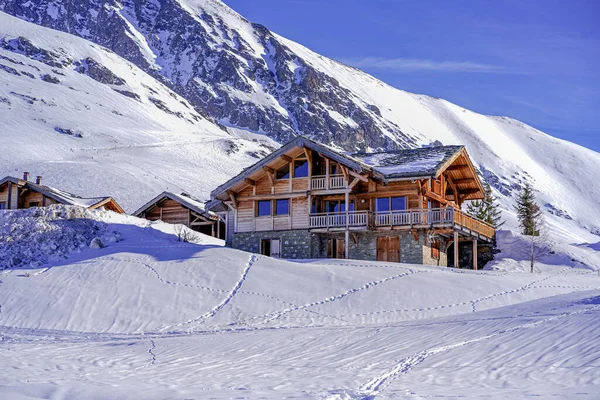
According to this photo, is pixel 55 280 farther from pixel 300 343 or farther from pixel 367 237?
pixel 367 237

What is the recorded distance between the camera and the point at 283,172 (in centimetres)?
4228

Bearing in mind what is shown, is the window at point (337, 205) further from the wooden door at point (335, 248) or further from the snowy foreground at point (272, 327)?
the snowy foreground at point (272, 327)

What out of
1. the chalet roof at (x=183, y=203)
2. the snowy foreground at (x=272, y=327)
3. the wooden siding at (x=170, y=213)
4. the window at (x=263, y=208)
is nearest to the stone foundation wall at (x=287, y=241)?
the window at (x=263, y=208)

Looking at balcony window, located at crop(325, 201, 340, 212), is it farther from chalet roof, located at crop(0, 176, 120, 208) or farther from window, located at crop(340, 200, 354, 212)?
chalet roof, located at crop(0, 176, 120, 208)

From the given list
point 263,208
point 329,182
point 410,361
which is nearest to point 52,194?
point 263,208

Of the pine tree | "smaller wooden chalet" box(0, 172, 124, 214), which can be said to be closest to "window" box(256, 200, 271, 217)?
"smaller wooden chalet" box(0, 172, 124, 214)

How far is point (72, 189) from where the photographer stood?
271 ft

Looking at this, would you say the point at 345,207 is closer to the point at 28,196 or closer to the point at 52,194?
the point at 52,194

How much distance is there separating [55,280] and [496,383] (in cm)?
2029

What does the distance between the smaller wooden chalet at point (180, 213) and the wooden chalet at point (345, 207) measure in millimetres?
10880

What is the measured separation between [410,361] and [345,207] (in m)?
24.4

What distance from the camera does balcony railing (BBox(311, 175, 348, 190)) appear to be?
132ft

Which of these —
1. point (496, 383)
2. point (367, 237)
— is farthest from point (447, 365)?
point (367, 237)

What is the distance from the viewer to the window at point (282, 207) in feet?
137
